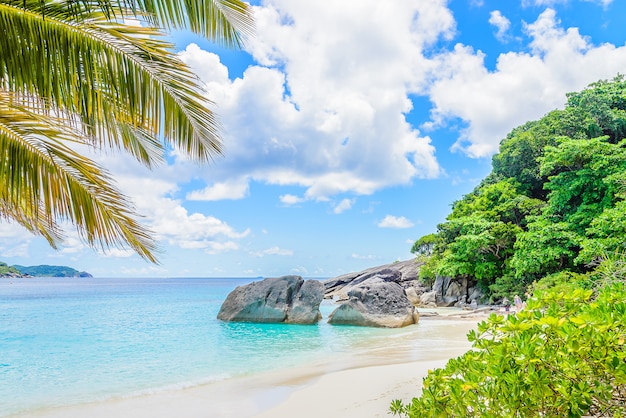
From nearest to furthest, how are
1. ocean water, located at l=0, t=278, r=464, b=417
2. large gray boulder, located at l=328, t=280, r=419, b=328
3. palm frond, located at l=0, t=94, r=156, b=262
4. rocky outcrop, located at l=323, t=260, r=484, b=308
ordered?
1. palm frond, located at l=0, t=94, r=156, b=262
2. ocean water, located at l=0, t=278, r=464, b=417
3. large gray boulder, located at l=328, t=280, r=419, b=328
4. rocky outcrop, located at l=323, t=260, r=484, b=308

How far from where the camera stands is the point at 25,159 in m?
3.28

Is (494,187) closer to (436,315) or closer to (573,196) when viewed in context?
(573,196)

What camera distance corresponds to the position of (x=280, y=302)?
18.4 metres

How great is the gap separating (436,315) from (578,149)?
9824 millimetres

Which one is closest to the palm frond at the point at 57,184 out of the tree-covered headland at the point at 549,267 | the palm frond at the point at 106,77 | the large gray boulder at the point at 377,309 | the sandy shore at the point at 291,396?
the palm frond at the point at 106,77

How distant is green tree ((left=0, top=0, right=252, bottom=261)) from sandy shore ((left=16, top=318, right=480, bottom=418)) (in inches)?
155

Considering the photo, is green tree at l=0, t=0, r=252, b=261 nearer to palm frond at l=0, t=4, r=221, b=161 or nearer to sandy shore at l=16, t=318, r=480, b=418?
palm frond at l=0, t=4, r=221, b=161

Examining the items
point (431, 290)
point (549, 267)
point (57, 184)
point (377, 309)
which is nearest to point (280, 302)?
point (377, 309)

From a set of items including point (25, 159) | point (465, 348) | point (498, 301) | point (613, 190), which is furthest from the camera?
point (498, 301)

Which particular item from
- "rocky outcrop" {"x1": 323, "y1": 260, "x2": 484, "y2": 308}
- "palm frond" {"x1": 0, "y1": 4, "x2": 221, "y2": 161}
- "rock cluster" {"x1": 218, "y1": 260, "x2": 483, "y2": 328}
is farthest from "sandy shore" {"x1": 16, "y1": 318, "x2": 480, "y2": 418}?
"rocky outcrop" {"x1": 323, "y1": 260, "x2": 484, "y2": 308}

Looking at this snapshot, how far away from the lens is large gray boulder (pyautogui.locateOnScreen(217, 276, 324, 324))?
18078 millimetres

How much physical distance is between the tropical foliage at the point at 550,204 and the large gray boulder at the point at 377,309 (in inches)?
204

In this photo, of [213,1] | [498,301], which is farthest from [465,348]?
[498,301]

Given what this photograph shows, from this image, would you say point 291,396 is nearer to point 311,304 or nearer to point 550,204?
point 311,304
